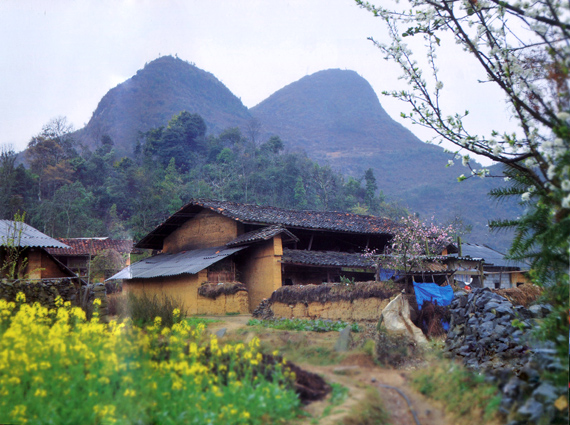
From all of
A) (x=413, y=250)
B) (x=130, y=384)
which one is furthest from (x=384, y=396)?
(x=413, y=250)

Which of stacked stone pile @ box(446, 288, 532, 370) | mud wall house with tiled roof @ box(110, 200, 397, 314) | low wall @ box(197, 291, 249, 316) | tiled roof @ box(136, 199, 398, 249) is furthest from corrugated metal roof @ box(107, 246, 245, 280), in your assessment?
stacked stone pile @ box(446, 288, 532, 370)

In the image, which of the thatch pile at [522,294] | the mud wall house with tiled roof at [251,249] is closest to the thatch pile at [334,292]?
the mud wall house with tiled roof at [251,249]

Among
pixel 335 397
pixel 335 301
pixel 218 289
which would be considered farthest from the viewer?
pixel 218 289

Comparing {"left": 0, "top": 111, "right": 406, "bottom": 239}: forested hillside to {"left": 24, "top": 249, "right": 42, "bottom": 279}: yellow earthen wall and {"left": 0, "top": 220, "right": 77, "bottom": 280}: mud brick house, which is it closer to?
{"left": 0, "top": 220, "right": 77, "bottom": 280}: mud brick house

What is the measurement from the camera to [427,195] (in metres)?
79.7

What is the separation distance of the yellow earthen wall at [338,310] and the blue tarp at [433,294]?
4.34 feet

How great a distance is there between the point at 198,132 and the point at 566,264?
57657 millimetres

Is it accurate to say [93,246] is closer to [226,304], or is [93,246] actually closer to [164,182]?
[164,182]

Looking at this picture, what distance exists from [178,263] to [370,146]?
97.1 meters

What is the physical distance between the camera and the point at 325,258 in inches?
801

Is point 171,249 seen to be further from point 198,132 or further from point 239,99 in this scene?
point 239,99

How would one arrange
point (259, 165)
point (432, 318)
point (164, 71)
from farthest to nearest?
point (164, 71) → point (259, 165) → point (432, 318)

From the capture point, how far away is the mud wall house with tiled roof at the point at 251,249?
17719 mm

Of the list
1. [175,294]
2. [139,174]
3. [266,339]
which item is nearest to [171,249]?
[175,294]
